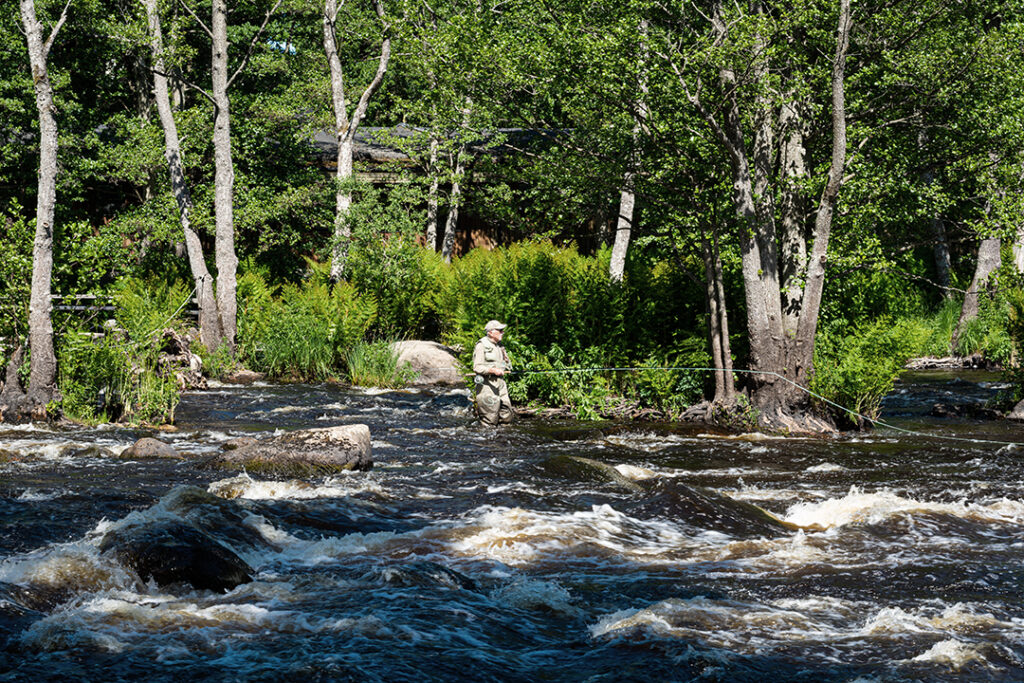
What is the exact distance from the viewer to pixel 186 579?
21.1 feet

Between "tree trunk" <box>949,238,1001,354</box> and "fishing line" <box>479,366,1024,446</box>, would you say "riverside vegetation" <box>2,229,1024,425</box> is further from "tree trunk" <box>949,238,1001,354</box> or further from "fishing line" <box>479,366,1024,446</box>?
"tree trunk" <box>949,238,1001,354</box>

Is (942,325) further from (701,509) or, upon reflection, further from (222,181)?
(701,509)

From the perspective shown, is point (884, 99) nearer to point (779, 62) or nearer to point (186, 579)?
point (779, 62)

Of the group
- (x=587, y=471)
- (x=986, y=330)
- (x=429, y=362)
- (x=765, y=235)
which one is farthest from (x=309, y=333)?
(x=986, y=330)

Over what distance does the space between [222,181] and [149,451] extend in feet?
39.2

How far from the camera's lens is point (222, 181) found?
21.9 m

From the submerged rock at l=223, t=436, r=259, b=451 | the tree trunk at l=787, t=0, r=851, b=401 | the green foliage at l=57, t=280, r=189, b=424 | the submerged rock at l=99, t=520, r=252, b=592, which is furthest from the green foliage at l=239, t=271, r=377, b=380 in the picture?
the submerged rock at l=99, t=520, r=252, b=592

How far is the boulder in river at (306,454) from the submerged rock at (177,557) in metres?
3.14

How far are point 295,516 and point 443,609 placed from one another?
2566 millimetres

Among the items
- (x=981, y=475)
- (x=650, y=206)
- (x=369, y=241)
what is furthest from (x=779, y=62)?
(x=369, y=241)

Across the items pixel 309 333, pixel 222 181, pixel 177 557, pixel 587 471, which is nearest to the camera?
pixel 177 557

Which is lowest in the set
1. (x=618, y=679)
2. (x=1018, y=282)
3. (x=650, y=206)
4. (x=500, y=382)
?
(x=618, y=679)

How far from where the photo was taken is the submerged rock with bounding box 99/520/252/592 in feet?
21.2

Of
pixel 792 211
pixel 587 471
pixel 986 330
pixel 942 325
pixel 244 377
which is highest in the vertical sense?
pixel 792 211
